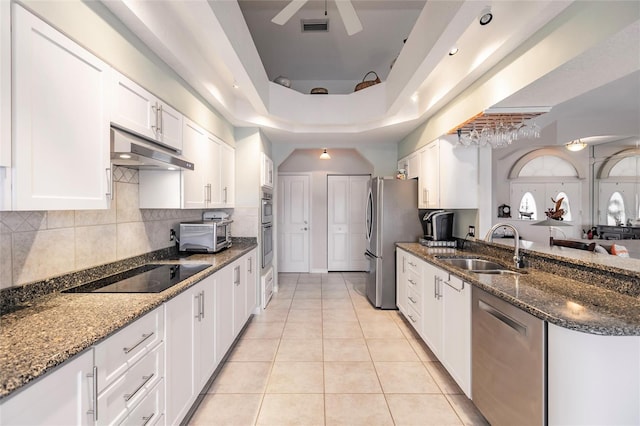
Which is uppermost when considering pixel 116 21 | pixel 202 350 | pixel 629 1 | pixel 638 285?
pixel 116 21

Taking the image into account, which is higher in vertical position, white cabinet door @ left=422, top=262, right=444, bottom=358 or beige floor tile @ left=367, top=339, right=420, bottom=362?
white cabinet door @ left=422, top=262, right=444, bottom=358

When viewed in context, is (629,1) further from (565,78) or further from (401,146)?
(401,146)

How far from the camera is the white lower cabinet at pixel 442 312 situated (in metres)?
1.92

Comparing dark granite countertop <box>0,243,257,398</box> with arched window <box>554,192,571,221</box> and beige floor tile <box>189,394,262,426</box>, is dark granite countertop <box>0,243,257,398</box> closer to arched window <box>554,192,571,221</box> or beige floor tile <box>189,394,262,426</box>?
beige floor tile <box>189,394,262,426</box>

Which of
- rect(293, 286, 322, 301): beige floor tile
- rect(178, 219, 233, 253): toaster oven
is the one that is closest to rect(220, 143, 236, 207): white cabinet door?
rect(178, 219, 233, 253): toaster oven

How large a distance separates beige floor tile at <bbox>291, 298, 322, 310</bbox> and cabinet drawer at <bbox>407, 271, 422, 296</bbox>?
134cm

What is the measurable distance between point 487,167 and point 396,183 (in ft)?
3.48

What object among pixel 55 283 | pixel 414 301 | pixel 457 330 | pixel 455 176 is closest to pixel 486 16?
pixel 455 176

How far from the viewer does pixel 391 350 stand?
2721mm

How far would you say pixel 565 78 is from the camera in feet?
5.48

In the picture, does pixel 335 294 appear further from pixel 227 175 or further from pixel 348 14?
pixel 348 14

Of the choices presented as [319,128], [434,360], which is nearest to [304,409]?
[434,360]

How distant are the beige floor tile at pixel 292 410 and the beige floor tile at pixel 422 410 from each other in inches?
20.0

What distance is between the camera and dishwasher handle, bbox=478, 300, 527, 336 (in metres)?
1.39
